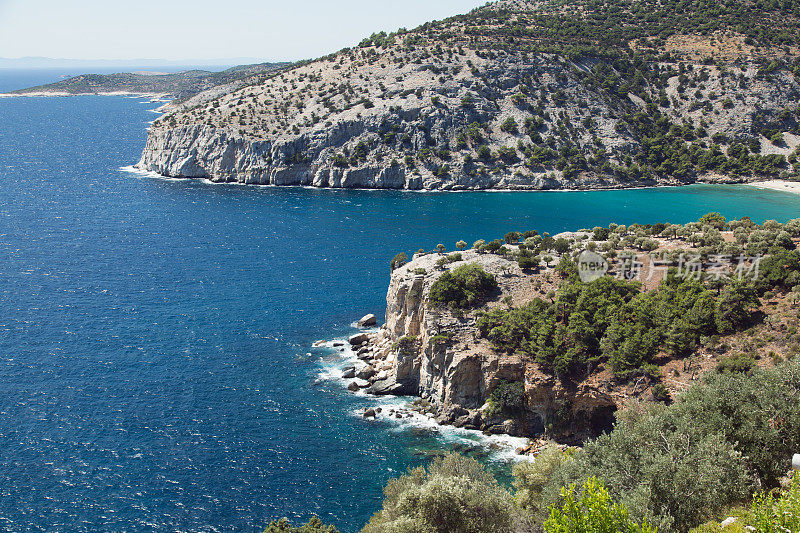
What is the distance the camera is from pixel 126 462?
50.1 m

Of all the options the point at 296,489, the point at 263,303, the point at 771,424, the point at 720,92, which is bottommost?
the point at 296,489

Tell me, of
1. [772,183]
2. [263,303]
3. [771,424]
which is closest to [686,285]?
[771,424]

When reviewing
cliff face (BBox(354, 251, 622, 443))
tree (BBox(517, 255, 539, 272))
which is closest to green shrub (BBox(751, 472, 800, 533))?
cliff face (BBox(354, 251, 622, 443))

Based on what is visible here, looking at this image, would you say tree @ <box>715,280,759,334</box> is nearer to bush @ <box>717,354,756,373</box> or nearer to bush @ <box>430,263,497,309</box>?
bush @ <box>717,354,756,373</box>

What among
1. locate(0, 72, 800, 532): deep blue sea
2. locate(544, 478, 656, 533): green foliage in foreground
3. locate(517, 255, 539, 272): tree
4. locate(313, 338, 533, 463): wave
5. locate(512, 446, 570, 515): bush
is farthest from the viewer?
locate(517, 255, 539, 272): tree

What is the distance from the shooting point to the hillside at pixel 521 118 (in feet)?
522

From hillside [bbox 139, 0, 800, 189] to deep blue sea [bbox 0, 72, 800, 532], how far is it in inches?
654

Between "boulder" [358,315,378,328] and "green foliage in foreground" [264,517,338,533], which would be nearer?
"green foliage in foreground" [264,517,338,533]

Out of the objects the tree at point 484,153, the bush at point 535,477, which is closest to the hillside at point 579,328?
the bush at point 535,477

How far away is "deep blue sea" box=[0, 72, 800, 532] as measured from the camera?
155 feet

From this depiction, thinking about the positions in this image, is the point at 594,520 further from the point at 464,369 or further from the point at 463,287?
the point at 463,287

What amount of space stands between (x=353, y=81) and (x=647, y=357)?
15244cm

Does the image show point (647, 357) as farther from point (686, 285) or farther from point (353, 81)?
point (353, 81)

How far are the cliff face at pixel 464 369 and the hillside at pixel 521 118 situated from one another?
89971 mm
